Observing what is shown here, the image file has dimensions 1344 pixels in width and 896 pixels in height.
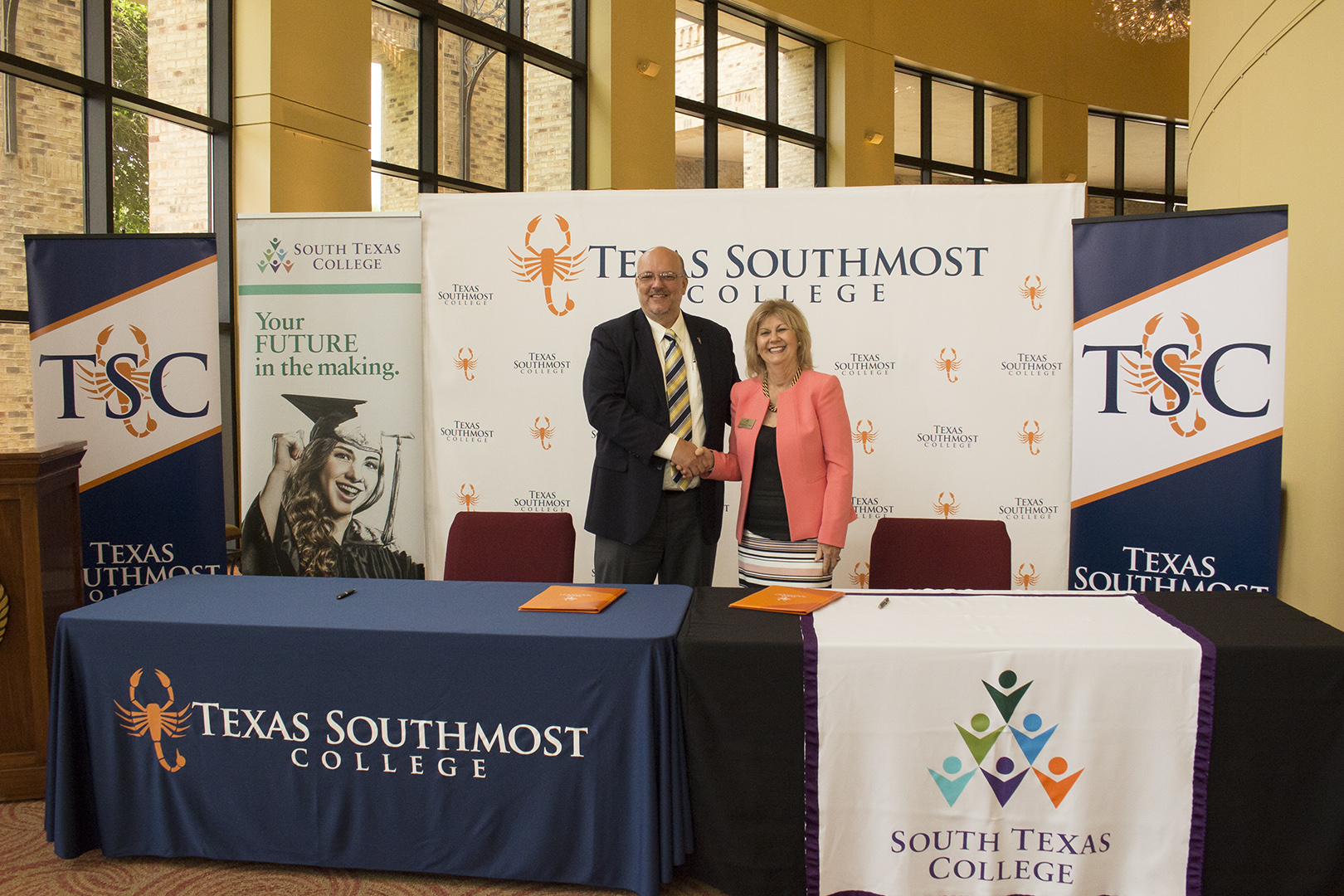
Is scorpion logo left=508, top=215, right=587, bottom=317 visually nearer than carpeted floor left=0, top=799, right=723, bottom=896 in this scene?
No

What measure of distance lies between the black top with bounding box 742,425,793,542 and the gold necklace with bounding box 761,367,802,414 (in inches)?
2.1

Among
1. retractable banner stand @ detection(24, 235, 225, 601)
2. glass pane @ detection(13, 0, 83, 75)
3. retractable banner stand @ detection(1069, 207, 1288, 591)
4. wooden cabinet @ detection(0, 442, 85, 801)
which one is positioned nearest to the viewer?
wooden cabinet @ detection(0, 442, 85, 801)

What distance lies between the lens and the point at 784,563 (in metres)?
2.74

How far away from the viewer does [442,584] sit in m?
2.48

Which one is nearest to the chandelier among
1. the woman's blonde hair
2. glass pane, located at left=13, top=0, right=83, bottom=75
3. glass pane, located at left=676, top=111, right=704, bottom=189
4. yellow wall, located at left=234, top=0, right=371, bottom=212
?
glass pane, located at left=676, top=111, right=704, bottom=189

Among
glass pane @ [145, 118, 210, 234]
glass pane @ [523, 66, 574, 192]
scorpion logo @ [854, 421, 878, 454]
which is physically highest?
glass pane @ [523, 66, 574, 192]

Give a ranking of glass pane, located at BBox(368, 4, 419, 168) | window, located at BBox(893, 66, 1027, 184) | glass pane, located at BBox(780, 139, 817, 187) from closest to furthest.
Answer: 1. glass pane, located at BBox(368, 4, 419, 168)
2. glass pane, located at BBox(780, 139, 817, 187)
3. window, located at BBox(893, 66, 1027, 184)

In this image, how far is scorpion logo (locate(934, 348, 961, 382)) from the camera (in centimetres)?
369

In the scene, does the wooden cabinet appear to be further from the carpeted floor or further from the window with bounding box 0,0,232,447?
the window with bounding box 0,0,232,447

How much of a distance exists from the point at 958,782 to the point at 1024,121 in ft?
31.3

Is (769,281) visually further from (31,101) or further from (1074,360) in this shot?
(31,101)

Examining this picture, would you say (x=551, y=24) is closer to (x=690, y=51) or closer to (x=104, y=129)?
(x=690, y=51)

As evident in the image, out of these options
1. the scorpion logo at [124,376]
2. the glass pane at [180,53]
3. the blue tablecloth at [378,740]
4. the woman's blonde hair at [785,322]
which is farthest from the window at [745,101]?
the blue tablecloth at [378,740]

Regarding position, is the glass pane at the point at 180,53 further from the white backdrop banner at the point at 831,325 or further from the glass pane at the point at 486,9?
the white backdrop banner at the point at 831,325
